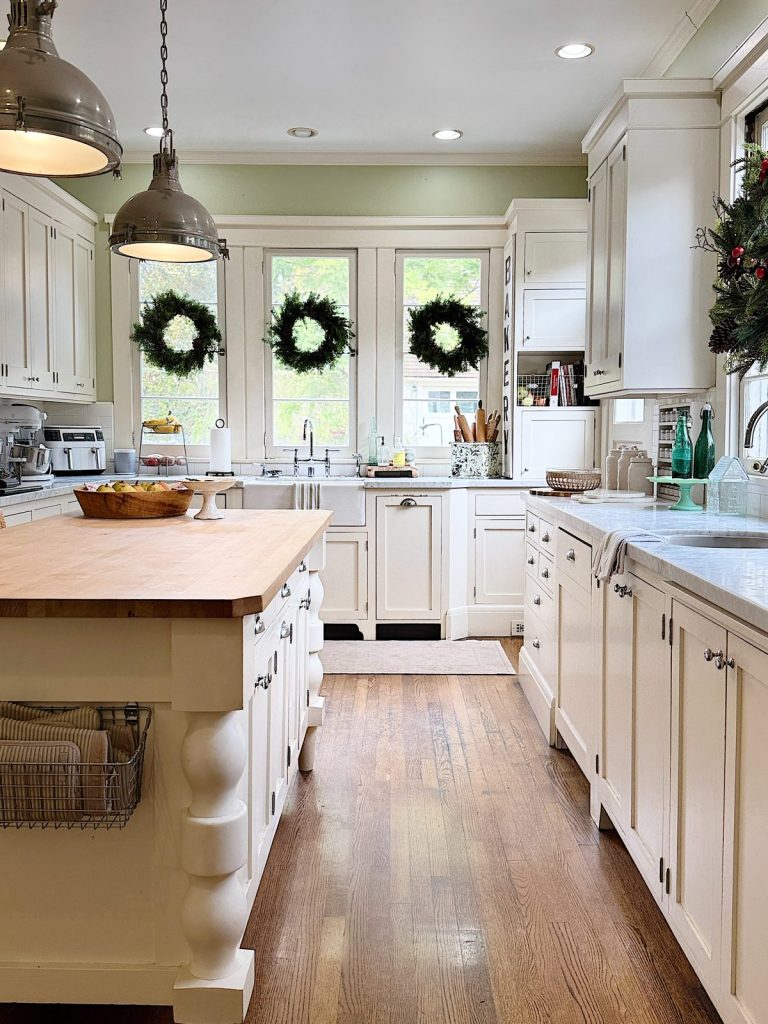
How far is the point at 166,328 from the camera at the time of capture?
5703 millimetres

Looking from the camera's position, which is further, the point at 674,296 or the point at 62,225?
the point at 62,225

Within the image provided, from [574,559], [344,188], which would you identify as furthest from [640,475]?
[344,188]

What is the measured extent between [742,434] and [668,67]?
6.64 ft

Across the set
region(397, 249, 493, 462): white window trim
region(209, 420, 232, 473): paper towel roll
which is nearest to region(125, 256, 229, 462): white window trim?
region(209, 420, 232, 473): paper towel roll

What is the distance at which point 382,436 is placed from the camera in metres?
5.80

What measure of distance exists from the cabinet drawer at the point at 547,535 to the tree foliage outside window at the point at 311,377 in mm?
2376

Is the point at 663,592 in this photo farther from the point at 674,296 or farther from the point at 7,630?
the point at 674,296

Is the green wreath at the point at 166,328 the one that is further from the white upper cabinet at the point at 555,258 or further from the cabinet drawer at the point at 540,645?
the cabinet drawer at the point at 540,645

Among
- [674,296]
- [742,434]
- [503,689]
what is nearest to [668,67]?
[674,296]

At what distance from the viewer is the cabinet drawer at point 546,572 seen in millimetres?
3471

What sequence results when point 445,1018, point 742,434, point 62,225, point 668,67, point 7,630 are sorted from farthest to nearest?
1. point 62,225
2. point 668,67
3. point 742,434
4. point 445,1018
5. point 7,630

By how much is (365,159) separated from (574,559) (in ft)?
12.1

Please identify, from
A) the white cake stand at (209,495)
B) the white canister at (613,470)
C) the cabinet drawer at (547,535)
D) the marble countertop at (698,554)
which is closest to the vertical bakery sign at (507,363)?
the white canister at (613,470)

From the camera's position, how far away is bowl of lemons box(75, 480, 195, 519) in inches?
117
